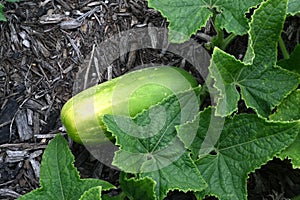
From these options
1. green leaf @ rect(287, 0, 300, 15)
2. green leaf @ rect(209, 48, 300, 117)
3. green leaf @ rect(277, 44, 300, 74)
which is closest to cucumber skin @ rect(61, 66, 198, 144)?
green leaf @ rect(209, 48, 300, 117)

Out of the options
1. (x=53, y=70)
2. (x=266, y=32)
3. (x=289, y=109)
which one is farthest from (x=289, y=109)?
(x=53, y=70)

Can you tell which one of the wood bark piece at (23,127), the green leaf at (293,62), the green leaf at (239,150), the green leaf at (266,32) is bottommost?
the wood bark piece at (23,127)

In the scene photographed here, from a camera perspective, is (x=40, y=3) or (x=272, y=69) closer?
(x=272, y=69)

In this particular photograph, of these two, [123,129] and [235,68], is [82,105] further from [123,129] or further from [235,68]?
[235,68]

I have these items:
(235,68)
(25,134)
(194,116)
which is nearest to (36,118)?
(25,134)

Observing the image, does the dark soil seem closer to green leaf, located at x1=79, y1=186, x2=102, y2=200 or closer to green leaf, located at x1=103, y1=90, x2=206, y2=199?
green leaf, located at x1=103, y1=90, x2=206, y2=199

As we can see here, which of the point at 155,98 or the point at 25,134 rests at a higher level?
the point at 155,98

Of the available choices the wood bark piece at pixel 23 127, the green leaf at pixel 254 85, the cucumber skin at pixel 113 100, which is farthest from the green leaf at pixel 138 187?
the wood bark piece at pixel 23 127

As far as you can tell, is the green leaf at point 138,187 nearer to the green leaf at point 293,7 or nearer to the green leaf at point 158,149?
the green leaf at point 158,149
